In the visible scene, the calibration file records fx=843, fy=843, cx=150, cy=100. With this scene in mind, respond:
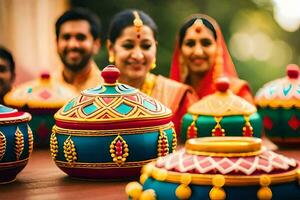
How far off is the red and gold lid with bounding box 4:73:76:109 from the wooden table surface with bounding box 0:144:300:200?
52cm

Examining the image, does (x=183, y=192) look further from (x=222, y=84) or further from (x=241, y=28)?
(x=241, y=28)

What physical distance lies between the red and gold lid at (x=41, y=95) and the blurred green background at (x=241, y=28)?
1905mm

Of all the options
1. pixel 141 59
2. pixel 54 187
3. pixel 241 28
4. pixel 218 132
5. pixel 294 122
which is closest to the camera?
pixel 54 187

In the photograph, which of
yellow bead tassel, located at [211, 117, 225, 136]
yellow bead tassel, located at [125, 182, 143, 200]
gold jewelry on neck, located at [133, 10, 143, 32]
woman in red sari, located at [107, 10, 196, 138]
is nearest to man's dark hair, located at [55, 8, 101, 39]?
woman in red sari, located at [107, 10, 196, 138]

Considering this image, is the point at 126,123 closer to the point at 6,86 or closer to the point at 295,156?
the point at 295,156

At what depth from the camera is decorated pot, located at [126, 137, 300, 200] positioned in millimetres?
1441

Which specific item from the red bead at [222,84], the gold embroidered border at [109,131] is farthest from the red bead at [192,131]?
the gold embroidered border at [109,131]

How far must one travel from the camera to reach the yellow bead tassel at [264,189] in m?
1.43

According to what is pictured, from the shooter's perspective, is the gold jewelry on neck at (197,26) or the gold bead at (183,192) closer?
the gold bead at (183,192)

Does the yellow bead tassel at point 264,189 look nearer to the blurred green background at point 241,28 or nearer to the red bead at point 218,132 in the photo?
the red bead at point 218,132

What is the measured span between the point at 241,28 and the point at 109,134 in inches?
120

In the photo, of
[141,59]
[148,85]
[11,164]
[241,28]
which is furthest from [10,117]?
[241,28]

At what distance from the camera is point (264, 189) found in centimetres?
144

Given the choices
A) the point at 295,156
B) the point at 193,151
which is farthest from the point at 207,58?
the point at 193,151
